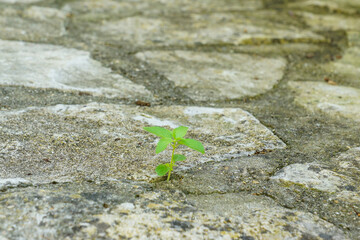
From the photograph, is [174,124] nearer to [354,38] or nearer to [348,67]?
[348,67]

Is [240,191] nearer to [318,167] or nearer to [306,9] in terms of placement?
[318,167]

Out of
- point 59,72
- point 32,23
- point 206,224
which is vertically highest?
point 32,23

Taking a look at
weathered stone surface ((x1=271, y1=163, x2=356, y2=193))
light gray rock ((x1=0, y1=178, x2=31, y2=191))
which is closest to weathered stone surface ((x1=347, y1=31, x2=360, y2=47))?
weathered stone surface ((x1=271, y1=163, x2=356, y2=193))

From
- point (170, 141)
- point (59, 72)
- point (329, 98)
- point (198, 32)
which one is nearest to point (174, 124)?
point (170, 141)

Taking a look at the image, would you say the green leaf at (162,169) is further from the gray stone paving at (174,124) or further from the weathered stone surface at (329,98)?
the weathered stone surface at (329,98)

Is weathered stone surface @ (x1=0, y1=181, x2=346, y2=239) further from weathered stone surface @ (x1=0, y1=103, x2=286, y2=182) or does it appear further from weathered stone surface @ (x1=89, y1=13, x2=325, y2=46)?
weathered stone surface @ (x1=89, y1=13, x2=325, y2=46)

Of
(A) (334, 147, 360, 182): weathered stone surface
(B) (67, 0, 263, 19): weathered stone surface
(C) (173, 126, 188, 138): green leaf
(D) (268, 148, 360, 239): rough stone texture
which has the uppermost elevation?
(B) (67, 0, 263, 19): weathered stone surface

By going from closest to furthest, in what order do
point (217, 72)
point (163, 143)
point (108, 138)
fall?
1. point (163, 143)
2. point (108, 138)
3. point (217, 72)

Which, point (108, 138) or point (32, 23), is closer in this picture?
point (108, 138)
